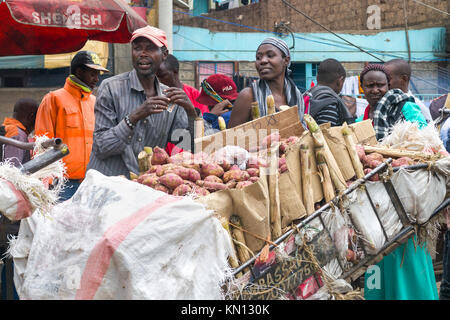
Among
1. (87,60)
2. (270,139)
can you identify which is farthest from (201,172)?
(87,60)

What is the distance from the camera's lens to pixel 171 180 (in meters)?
2.65

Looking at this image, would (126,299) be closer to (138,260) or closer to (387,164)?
(138,260)

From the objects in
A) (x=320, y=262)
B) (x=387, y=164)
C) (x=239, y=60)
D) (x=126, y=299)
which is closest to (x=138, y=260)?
(x=126, y=299)

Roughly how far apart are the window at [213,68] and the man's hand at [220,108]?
11146 millimetres

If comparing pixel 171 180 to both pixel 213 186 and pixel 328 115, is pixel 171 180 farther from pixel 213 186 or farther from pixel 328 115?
pixel 328 115

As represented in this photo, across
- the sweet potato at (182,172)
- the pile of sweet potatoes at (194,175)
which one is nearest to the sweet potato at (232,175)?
the pile of sweet potatoes at (194,175)

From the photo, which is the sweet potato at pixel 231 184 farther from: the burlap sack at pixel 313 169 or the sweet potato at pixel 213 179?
the burlap sack at pixel 313 169

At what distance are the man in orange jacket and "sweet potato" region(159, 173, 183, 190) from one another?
2.16 m

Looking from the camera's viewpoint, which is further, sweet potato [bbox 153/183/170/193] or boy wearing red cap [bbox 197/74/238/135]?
boy wearing red cap [bbox 197/74/238/135]

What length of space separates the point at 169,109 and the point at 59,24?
1.98 meters

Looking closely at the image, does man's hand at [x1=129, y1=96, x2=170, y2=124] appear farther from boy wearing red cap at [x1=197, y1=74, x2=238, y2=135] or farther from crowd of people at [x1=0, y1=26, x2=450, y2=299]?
boy wearing red cap at [x1=197, y1=74, x2=238, y2=135]

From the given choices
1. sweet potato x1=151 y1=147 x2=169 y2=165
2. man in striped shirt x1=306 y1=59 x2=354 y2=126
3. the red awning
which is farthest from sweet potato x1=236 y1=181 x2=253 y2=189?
the red awning

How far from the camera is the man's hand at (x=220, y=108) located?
4.98 metres

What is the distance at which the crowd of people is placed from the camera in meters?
3.40
